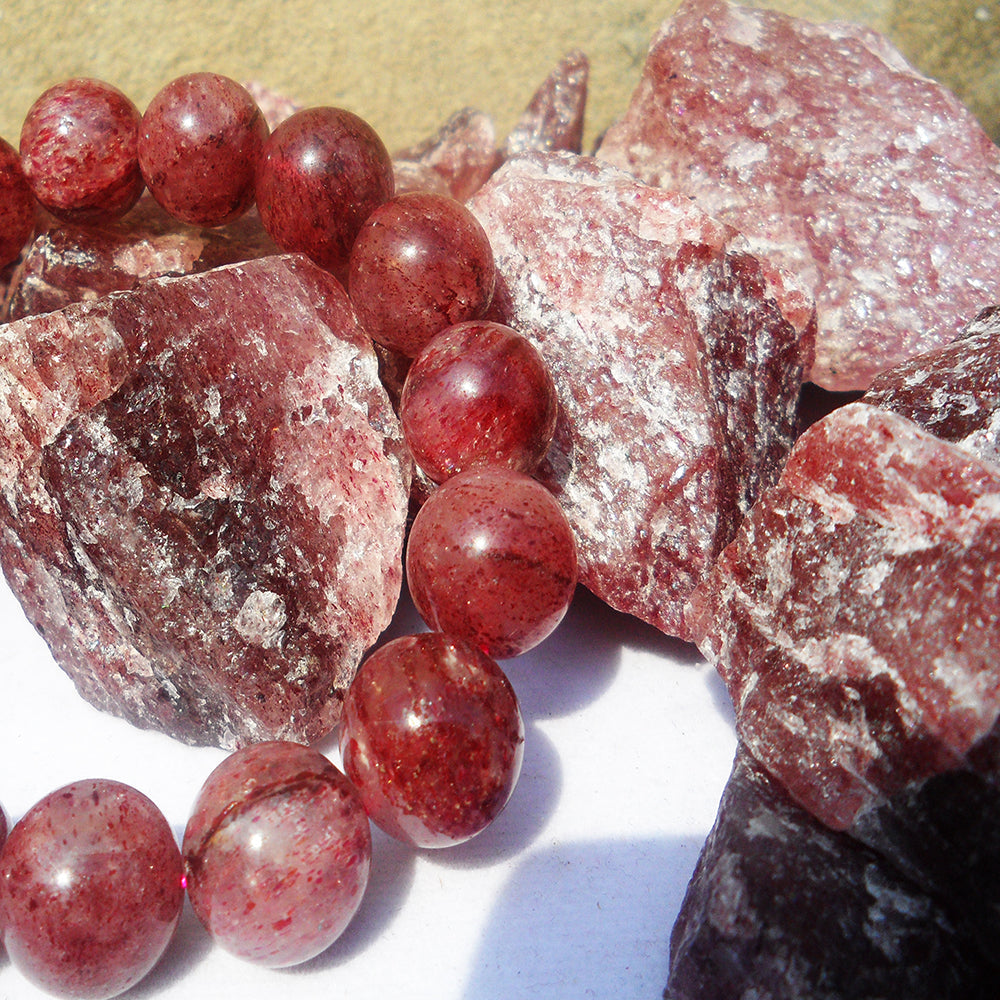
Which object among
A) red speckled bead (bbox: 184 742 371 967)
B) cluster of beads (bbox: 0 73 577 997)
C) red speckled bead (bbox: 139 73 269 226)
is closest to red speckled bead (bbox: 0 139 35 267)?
cluster of beads (bbox: 0 73 577 997)

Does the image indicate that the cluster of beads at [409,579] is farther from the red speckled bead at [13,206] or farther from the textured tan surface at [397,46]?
the textured tan surface at [397,46]

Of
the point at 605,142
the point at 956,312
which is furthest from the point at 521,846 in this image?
the point at 605,142

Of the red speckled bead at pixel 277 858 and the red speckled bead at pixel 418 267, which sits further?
the red speckled bead at pixel 418 267

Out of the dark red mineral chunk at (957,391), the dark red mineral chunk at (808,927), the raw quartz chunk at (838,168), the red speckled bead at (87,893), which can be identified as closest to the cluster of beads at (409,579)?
the red speckled bead at (87,893)

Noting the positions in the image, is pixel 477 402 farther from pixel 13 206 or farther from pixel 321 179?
pixel 13 206

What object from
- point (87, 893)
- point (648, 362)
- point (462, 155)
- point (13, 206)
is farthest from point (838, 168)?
A: point (87, 893)

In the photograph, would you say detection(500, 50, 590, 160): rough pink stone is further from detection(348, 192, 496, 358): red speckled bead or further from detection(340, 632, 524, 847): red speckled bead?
detection(340, 632, 524, 847): red speckled bead
